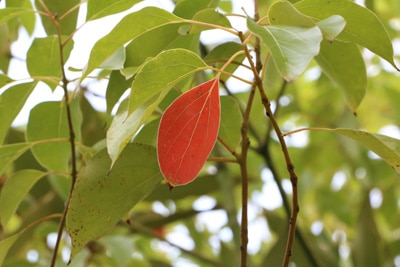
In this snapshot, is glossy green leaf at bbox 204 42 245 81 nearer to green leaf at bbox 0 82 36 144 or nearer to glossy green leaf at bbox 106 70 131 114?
glossy green leaf at bbox 106 70 131 114

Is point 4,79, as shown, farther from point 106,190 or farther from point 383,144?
point 383,144

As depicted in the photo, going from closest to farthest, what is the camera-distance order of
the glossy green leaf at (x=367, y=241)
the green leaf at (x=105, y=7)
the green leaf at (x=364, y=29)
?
the green leaf at (x=364, y=29) → the green leaf at (x=105, y=7) → the glossy green leaf at (x=367, y=241)

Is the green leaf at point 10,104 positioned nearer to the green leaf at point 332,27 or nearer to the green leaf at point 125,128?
the green leaf at point 125,128

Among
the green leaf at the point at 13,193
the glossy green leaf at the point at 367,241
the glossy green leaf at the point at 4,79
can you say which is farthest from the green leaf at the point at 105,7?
the glossy green leaf at the point at 367,241

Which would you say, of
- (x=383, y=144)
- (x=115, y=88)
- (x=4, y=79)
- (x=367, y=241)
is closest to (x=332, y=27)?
(x=383, y=144)

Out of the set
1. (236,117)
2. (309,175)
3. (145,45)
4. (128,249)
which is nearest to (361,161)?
(309,175)

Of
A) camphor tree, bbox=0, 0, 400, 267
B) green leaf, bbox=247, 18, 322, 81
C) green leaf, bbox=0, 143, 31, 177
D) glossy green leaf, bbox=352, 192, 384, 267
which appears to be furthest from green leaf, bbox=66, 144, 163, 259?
glossy green leaf, bbox=352, 192, 384, 267

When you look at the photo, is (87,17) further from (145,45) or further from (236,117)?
(236,117)
